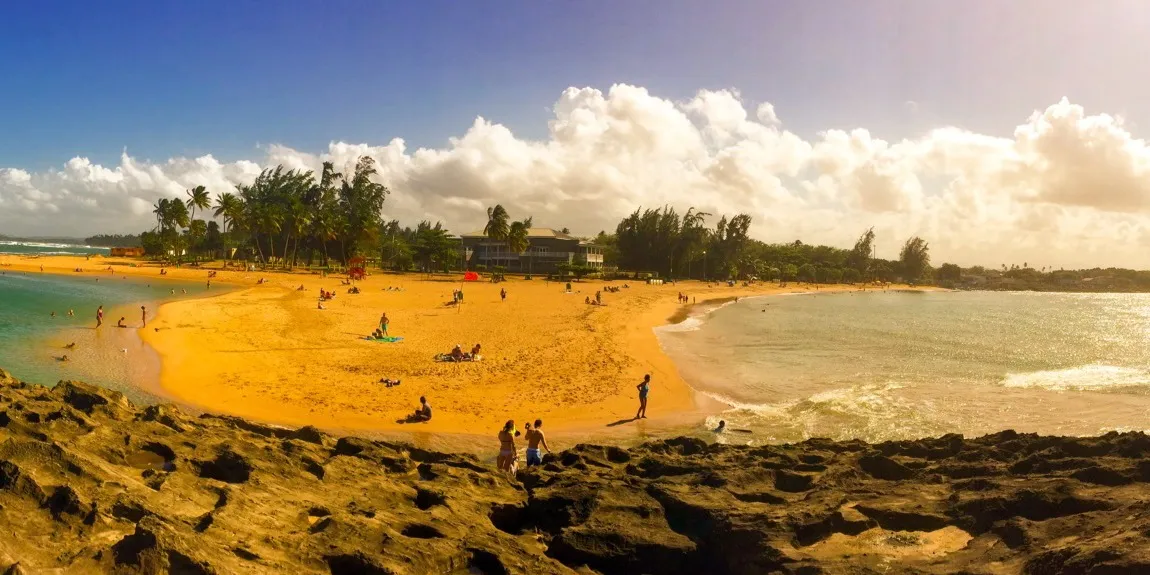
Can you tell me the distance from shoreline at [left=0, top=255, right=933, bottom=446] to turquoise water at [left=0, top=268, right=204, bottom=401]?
33.1 inches

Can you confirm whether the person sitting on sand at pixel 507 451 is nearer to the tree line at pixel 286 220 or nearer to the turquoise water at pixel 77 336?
the turquoise water at pixel 77 336

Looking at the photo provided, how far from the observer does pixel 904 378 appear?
22.8 m

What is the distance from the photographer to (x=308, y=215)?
78.8m

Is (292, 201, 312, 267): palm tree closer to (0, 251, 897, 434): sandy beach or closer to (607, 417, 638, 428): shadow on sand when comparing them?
(0, 251, 897, 434): sandy beach

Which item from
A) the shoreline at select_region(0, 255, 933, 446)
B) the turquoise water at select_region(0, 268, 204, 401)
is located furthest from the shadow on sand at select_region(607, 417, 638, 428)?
the turquoise water at select_region(0, 268, 204, 401)

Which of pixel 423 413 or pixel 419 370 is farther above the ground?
pixel 419 370

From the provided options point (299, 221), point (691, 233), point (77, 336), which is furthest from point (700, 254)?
point (77, 336)

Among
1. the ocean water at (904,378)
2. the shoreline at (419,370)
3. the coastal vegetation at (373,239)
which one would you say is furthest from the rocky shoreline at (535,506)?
the coastal vegetation at (373,239)

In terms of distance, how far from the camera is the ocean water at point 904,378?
16141 millimetres

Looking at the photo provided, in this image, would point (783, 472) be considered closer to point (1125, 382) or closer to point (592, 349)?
point (592, 349)

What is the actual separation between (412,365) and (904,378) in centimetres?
1883

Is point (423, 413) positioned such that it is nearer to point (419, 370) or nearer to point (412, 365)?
point (419, 370)

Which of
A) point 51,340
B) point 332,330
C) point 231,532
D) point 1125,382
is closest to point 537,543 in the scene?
point 231,532

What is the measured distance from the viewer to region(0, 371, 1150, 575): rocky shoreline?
5398 millimetres
